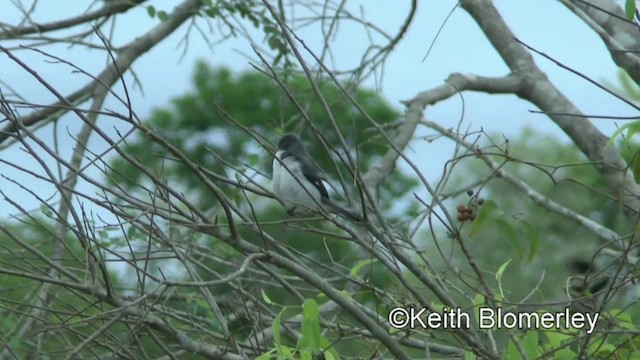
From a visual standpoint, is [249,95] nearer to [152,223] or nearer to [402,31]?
[402,31]

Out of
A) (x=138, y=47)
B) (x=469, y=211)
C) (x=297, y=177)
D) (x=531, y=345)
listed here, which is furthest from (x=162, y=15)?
(x=531, y=345)

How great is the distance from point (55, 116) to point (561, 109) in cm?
228

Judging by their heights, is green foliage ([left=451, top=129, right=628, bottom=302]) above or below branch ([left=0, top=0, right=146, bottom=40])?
above

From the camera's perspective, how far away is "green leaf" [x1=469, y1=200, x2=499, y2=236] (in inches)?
110

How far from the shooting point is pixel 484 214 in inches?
110

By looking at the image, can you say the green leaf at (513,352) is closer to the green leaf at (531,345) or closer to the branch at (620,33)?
the green leaf at (531,345)

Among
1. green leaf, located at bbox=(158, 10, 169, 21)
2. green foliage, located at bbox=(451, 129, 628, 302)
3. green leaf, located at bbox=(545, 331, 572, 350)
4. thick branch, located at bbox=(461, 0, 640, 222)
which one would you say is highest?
green foliage, located at bbox=(451, 129, 628, 302)

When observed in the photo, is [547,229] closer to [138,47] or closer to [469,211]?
[138,47]

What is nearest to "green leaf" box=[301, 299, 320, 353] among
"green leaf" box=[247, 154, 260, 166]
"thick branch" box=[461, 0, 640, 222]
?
"green leaf" box=[247, 154, 260, 166]

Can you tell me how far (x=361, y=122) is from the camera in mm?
17000

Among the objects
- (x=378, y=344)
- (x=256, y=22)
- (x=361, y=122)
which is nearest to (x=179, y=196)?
(x=378, y=344)

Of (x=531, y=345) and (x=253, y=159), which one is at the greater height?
(x=253, y=159)

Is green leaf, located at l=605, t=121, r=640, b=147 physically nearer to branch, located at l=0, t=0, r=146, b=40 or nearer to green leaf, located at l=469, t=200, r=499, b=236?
green leaf, located at l=469, t=200, r=499, b=236

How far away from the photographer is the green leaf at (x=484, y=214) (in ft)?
9.19
